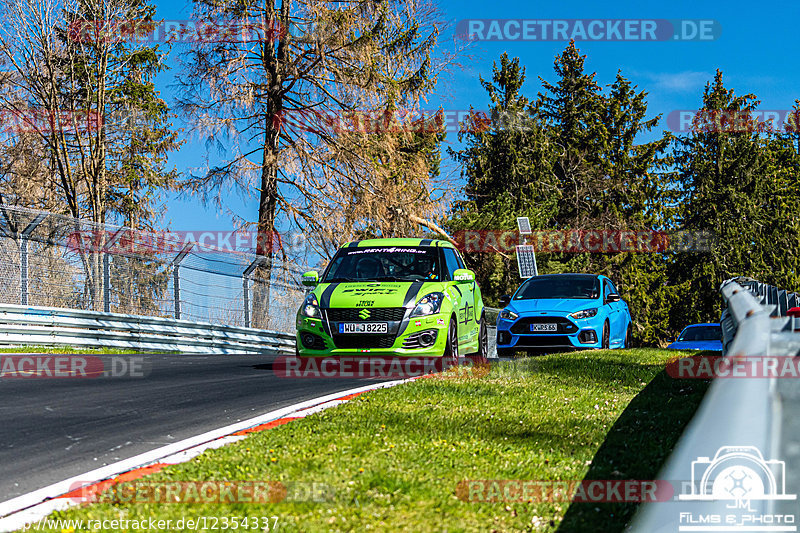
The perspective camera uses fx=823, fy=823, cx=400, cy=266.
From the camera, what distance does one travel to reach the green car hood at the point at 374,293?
1076cm

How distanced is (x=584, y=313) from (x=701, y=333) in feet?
16.7

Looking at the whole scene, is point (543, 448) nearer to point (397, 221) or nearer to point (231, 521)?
point (231, 521)

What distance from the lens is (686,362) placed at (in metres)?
11.0

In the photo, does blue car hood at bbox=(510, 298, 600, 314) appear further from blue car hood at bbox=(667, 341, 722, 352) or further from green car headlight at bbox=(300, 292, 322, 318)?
green car headlight at bbox=(300, 292, 322, 318)

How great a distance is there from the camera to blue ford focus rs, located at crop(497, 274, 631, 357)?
1548cm

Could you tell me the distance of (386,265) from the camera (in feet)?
39.4

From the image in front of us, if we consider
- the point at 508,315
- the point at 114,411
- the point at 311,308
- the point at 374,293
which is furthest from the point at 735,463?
the point at 508,315

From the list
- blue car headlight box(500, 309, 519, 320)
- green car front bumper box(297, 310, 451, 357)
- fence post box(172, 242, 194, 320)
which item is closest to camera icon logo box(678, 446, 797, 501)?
green car front bumper box(297, 310, 451, 357)

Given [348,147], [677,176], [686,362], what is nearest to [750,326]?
[686,362]

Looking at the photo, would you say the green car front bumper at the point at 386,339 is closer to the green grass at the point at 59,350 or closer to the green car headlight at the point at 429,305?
the green car headlight at the point at 429,305

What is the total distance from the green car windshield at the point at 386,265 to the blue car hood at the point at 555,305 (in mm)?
4166

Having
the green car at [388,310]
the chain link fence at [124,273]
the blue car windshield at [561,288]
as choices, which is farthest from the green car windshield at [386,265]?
the chain link fence at [124,273]

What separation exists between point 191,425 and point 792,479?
4913 mm

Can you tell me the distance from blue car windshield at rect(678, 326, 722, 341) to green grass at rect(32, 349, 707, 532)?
11.0 metres
